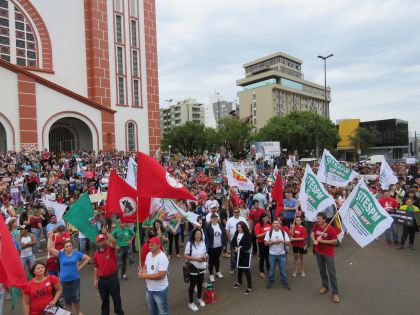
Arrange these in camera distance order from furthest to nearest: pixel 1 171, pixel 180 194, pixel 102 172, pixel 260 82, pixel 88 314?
pixel 260 82 → pixel 102 172 → pixel 1 171 → pixel 88 314 → pixel 180 194

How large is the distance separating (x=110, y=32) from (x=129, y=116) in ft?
25.0

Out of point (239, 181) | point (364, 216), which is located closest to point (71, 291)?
point (364, 216)

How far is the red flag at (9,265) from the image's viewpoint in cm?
464

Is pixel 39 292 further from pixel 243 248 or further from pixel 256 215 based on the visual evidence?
pixel 256 215

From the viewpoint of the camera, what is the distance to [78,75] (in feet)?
99.5

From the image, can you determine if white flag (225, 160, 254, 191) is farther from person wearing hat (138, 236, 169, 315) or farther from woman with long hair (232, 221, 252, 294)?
person wearing hat (138, 236, 169, 315)

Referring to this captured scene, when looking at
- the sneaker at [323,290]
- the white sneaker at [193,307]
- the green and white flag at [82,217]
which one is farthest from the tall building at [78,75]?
the sneaker at [323,290]

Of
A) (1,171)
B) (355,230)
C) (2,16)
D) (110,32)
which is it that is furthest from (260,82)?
(355,230)

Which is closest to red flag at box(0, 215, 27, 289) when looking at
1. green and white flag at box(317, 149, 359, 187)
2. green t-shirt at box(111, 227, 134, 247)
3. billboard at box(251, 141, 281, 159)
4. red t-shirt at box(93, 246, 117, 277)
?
red t-shirt at box(93, 246, 117, 277)

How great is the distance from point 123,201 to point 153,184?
82 cm

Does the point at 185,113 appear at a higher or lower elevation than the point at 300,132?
higher

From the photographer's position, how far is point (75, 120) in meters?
28.8

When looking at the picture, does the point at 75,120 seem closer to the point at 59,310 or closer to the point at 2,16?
the point at 2,16

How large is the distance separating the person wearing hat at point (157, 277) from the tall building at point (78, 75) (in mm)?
22614
